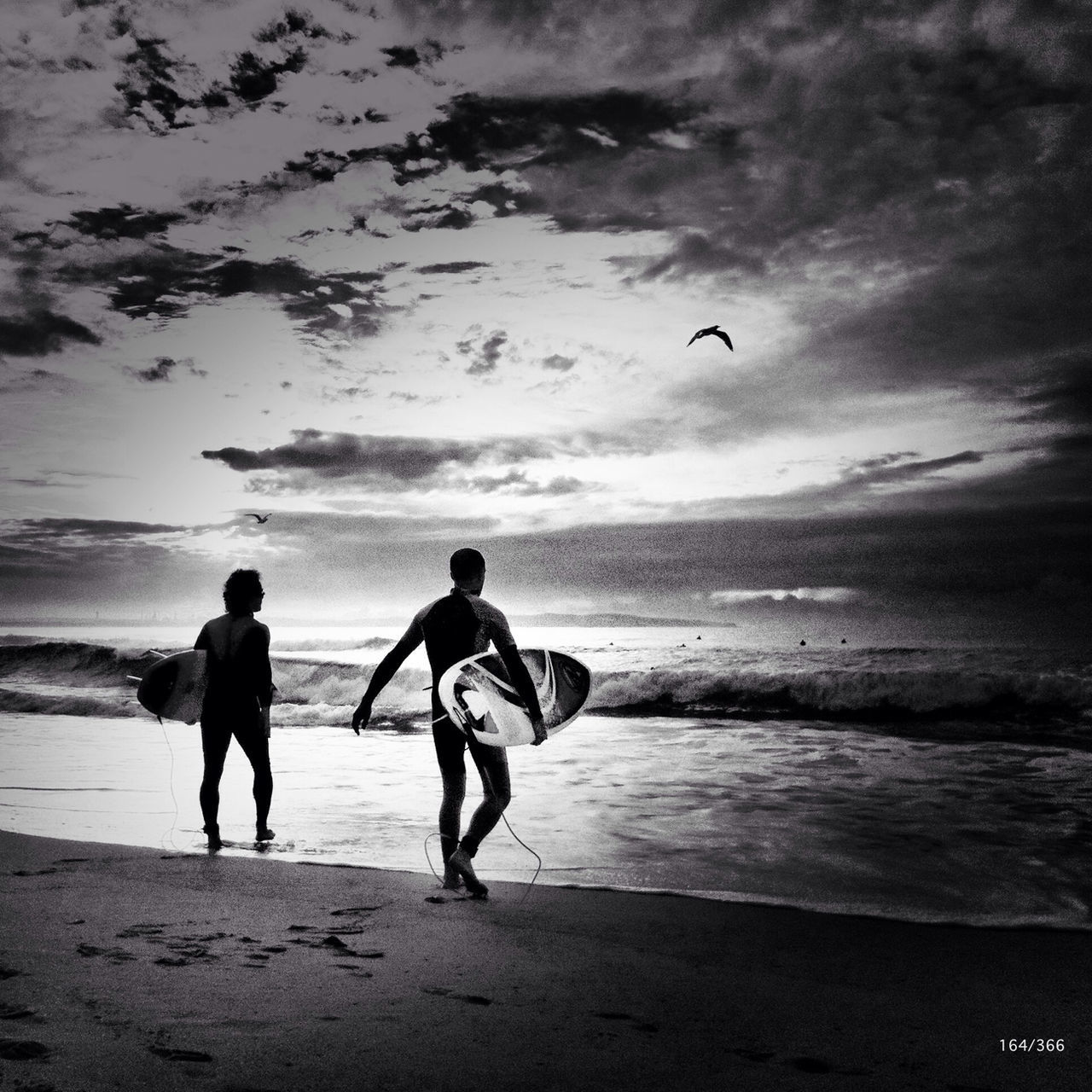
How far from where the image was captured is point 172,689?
7113 millimetres

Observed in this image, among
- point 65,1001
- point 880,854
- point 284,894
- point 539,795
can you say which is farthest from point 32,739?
point 880,854

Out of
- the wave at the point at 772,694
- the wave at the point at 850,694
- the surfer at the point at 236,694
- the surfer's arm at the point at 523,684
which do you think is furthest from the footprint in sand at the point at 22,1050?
the wave at the point at 850,694

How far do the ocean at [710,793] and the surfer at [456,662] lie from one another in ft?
2.16

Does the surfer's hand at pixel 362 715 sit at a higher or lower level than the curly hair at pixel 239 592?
lower

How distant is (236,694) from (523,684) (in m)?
2.64

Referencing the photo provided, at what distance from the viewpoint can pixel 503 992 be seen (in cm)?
325

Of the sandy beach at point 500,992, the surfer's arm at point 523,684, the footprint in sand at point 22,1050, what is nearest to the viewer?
the footprint in sand at point 22,1050

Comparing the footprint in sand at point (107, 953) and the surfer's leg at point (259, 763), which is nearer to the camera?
the footprint in sand at point (107, 953)

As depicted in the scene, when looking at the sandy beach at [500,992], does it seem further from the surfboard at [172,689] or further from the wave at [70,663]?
the wave at [70,663]

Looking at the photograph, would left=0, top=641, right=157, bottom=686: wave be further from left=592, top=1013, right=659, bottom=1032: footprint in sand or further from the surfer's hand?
left=592, top=1013, right=659, bottom=1032: footprint in sand

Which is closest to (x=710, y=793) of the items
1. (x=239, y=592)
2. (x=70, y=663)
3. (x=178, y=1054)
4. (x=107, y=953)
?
(x=239, y=592)

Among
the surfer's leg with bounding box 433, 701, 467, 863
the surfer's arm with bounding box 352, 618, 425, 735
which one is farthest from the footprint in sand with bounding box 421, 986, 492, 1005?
the surfer's arm with bounding box 352, 618, 425, 735

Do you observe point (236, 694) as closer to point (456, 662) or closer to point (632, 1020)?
point (456, 662)

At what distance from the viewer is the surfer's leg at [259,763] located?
20.4 feet
